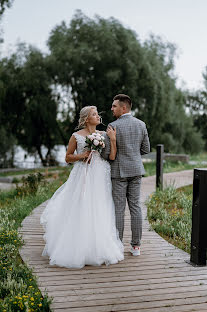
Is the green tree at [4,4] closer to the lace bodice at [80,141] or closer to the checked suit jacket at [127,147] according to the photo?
the lace bodice at [80,141]

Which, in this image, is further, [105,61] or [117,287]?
[105,61]

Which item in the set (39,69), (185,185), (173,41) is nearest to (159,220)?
(185,185)

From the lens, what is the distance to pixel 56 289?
3.39 metres

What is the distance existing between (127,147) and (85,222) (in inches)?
40.7

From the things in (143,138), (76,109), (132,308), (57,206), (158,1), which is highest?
(158,1)

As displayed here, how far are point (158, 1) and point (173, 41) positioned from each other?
19.4m

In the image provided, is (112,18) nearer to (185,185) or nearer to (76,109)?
(76,109)

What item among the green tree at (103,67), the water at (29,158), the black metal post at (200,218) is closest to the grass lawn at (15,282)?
the black metal post at (200,218)

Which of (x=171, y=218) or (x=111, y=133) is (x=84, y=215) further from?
(x=171, y=218)

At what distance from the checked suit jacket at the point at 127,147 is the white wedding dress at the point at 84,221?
225 mm

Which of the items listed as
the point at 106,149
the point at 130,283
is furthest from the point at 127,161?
the point at 130,283

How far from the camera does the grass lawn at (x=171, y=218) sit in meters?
5.40

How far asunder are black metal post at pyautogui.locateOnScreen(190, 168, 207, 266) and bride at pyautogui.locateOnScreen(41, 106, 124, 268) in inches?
35.8

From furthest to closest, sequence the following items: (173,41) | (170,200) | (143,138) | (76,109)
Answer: (173,41)
(76,109)
(170,200)
(143,138)
